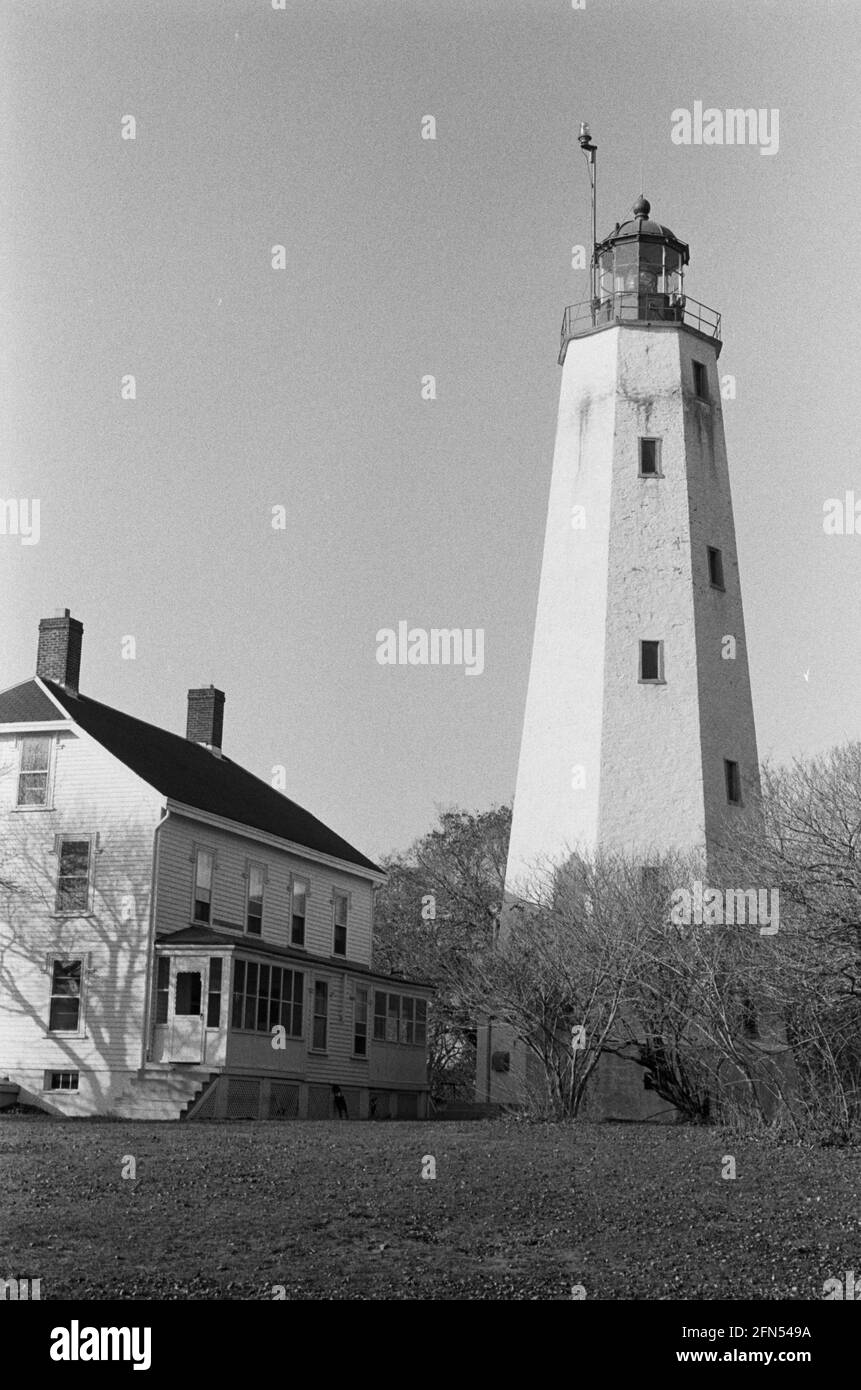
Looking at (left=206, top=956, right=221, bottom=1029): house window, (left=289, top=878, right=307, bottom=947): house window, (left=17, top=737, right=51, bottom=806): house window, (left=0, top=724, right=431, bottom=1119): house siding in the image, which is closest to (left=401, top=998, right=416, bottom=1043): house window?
(left=289, top=878, right=307, bottom=947): house window

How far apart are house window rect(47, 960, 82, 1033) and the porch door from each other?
2.11 m

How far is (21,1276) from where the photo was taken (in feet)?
44.6

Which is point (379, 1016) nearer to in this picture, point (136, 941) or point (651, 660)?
point (136, 941)

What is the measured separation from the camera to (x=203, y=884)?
33156 millimetres

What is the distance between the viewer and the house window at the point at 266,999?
3039 cm

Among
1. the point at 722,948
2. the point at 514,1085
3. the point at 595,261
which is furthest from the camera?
the point at 595,261

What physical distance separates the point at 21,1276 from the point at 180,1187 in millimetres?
3243

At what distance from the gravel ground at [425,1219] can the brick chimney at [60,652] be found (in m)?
15.3

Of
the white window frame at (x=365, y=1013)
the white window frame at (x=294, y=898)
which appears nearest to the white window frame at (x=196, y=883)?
the white window frame at (x=294, y=898)

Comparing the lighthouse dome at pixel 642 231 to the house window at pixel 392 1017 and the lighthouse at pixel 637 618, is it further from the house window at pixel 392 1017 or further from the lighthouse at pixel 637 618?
the house window at pixel 392 1017

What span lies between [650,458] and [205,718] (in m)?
13.5

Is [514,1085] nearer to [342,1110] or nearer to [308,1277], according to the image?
[342,1110]

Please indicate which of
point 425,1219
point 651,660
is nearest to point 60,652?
point 651,660
